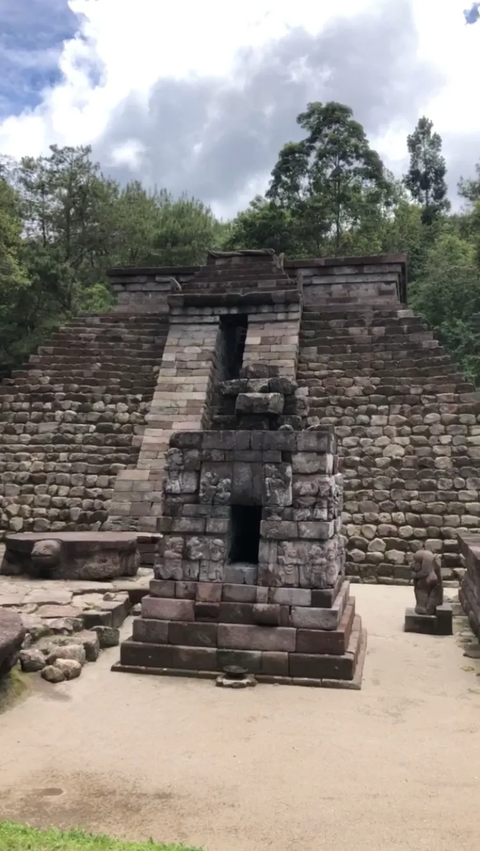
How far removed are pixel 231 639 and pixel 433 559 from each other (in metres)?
3.13

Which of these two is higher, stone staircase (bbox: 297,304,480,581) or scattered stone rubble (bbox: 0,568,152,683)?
stone staircase (bbox: 297,304,480,581)

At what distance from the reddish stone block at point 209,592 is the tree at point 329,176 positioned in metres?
26.9

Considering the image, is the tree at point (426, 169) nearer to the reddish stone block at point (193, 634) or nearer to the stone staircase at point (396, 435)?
the stone staircase at point (396, 435)

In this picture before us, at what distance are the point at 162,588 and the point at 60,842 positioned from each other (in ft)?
10.3

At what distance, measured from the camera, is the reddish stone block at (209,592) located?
595 centimetres

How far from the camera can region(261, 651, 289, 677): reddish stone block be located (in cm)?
563

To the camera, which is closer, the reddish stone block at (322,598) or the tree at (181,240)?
the reddish stone block at (322,598)

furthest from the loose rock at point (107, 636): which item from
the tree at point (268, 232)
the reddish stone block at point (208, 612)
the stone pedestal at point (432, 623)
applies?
the tree at point (268, 232)

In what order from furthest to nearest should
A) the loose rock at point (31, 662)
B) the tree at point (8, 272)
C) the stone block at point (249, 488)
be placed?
the tree at point (8, 272) < the stone block at point (249, 488) < the loose rock at point (31, 662)

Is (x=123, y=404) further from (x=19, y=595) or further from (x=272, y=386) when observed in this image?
(x=272, y=386)

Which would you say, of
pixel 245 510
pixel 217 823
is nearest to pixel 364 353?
pixel 245 510

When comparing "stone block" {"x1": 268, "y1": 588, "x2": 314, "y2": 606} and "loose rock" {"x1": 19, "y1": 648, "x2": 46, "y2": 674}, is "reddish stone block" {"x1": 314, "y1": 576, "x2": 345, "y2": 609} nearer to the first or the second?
"stone block" {"x1": 268, "y1": 588, "x2": 314, "y2": 606}

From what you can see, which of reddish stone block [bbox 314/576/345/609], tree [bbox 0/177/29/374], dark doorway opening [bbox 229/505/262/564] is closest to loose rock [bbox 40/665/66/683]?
dark doorway opening [bbox 229/505/262/564]

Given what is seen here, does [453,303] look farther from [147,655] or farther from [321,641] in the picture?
[147,655]
